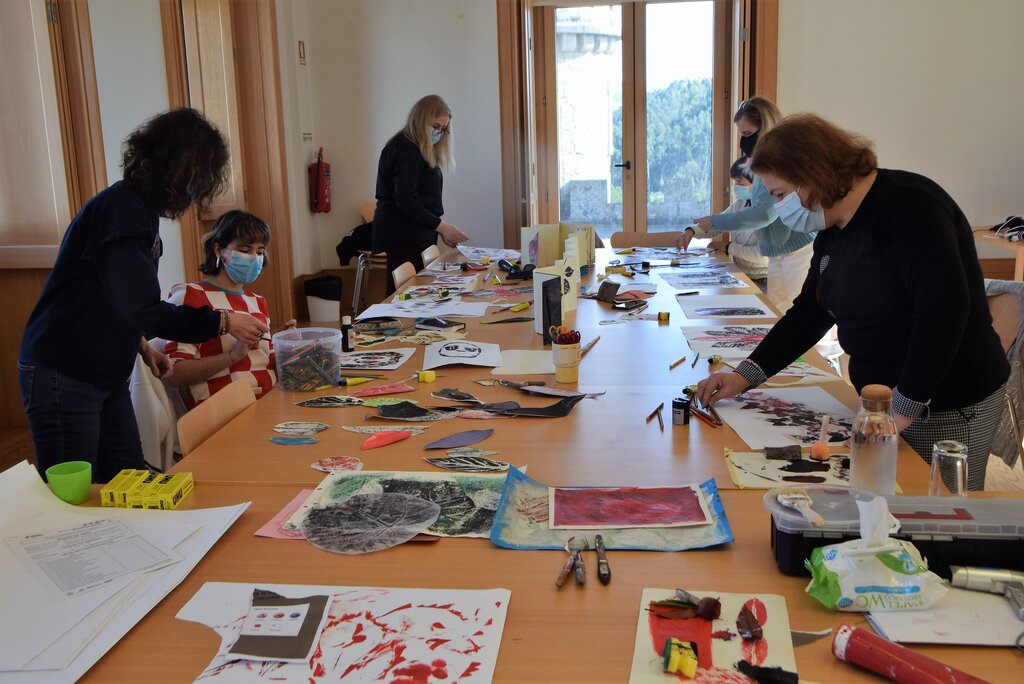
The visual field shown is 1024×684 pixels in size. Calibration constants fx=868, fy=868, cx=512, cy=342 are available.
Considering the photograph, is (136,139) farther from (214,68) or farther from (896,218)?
(214,68)

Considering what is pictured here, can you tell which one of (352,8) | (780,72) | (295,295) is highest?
(352,8)

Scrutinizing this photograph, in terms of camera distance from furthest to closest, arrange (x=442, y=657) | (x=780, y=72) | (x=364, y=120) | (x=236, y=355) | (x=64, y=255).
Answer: (x=364, y=120) → (x=780, y=72) → (x=236, y=355) → (x=64, y=255) → (x=442, y=657)

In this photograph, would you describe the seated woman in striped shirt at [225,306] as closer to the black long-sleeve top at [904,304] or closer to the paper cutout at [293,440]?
the paper cutout at [293,440]

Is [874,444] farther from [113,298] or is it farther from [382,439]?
[113,298]

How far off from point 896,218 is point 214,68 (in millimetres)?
4873

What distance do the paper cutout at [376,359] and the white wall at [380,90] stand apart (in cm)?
383

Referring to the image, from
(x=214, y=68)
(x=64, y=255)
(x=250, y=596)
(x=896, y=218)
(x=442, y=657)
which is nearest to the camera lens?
(x=442, y=657)

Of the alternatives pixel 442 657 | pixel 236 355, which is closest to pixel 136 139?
pixel 236 355

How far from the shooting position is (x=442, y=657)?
104 cm

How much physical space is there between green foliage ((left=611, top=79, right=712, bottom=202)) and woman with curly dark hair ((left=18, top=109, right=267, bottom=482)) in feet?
16.4

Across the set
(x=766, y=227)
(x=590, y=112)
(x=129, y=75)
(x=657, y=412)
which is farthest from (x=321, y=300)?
(x=657, y=412)

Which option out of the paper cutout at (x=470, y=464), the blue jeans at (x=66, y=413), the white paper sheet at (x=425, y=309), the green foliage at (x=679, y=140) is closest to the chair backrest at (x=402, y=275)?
the white paper sheet at (x=425, y=309)

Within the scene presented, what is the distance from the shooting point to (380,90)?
6.49m

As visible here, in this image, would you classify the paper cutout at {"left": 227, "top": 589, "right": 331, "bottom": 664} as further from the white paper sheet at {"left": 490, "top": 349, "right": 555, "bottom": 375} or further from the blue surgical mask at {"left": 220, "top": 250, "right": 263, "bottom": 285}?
the blue surgical mask at {"left": 220, "top": 250, "right": 263, "bottom": 285}
